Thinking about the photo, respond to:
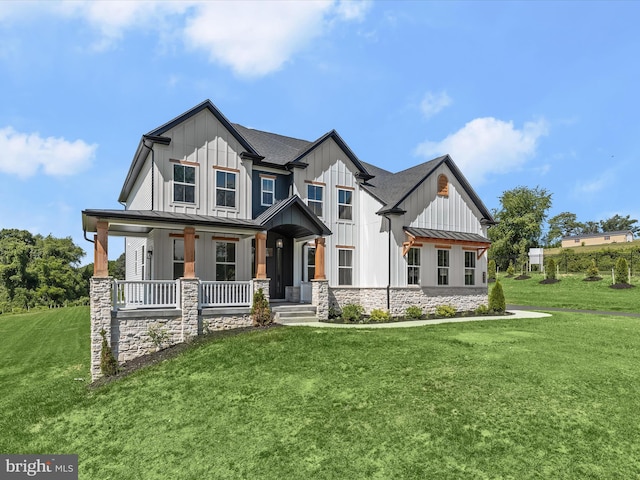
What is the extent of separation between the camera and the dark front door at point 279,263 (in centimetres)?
1878

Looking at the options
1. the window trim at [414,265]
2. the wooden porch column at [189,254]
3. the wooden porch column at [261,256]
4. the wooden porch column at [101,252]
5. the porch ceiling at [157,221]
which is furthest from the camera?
the window trim at [414,265]

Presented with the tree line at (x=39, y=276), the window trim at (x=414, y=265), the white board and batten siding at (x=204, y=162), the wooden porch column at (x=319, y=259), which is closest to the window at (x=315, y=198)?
the wooden porch column at (x=319, y=259)

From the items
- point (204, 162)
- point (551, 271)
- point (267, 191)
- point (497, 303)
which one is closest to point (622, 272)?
point (551, 271)

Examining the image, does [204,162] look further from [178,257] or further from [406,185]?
[406,185]

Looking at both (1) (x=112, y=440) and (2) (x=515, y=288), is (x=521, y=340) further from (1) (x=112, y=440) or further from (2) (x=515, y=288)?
(2) (x=515, y=288)

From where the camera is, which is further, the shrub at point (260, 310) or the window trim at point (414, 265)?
the window trim at point (414, 265)

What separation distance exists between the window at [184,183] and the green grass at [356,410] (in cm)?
615

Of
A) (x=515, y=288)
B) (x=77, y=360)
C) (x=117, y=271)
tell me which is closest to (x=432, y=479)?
(x=77, y=360)

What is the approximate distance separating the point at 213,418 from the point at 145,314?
252 inches

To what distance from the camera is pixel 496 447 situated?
6.23 metres

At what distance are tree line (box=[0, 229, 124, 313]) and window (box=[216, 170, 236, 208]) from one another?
120 feet

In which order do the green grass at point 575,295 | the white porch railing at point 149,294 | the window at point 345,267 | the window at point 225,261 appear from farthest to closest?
the green grass at point 575,295
the window at point 345,267
the window at point 225,261
the white porch railing at point 149,294

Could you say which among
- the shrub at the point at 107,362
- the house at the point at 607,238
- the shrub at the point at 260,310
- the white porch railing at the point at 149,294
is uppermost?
the house at the point at 607,238

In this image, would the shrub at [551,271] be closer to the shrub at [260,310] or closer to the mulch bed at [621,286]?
the mulch bed at [621,286]
